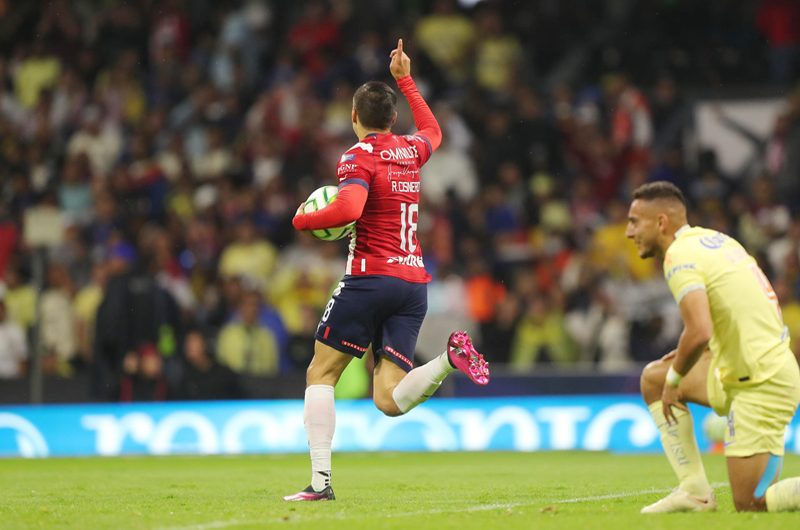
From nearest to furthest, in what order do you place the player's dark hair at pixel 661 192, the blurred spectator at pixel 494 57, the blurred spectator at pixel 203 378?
the player's dark hair at pixel 661 192 → the blurred spectator at pixel 203 378 → the blurred spectator at pixel 494 57

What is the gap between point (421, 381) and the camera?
243 inches

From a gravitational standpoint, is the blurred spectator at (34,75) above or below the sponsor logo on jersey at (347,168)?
above

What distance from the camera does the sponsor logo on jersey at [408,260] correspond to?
6402 millimetres

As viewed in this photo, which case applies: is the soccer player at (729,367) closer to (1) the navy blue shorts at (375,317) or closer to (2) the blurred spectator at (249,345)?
(1) the navy blue shorts at (375,317)

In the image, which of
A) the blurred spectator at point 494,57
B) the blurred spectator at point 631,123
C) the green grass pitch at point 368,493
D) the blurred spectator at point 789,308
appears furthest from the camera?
the blurred spectator at point 494,57

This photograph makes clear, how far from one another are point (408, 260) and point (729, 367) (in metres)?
2.06

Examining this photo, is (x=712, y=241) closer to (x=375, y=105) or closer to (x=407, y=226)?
(x=407, y=226)

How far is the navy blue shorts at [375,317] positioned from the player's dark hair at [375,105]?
95cm

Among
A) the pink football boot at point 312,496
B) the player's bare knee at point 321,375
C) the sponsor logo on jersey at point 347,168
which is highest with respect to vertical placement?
the sponsor logo on jersey at point 347,168

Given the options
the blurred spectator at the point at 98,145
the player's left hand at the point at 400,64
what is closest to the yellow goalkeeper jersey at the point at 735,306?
the player's left hand at the point at 400,64

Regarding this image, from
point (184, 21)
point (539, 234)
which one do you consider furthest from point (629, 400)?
point (184, 21)

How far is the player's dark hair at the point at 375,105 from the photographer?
6391 mm

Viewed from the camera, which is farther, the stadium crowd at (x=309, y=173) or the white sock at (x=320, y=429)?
Answer: the stadium crowd at (x=309, y=173)

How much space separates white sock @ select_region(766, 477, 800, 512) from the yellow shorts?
156 millimetres
